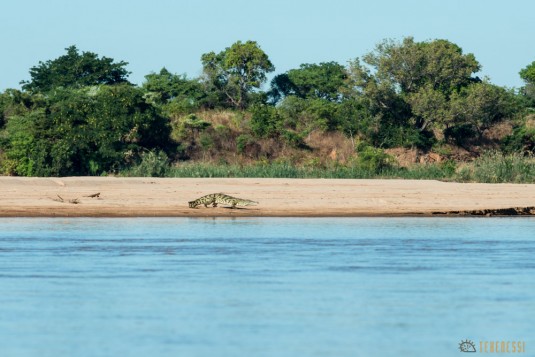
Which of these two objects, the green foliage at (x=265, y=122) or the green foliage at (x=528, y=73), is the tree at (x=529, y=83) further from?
the green foliage at (x=265, y=122)

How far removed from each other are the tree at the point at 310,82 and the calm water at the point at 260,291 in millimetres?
36433

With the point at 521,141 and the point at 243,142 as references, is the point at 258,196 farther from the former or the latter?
the point at 521,141

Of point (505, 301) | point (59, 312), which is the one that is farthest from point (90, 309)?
point (505, 301)

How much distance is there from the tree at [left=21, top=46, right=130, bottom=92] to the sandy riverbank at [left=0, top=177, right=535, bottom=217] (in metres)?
22.1

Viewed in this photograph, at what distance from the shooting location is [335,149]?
44.8 metres

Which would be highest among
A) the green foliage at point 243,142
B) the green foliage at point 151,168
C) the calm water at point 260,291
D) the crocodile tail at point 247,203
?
the green foliage at point 243,142

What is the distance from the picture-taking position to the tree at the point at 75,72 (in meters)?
54.7

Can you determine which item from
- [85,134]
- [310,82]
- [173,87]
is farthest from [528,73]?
[85,134]

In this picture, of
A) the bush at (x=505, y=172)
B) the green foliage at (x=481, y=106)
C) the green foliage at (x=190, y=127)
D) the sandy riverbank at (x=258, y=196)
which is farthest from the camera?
the green foliage at (x=481, y=106)

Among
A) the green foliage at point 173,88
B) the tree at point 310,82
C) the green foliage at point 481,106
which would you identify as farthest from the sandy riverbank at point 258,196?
the tree at point 310,82

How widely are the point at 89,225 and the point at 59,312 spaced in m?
12.6

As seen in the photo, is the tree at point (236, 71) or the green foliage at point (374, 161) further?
the tree at point (236, 71)

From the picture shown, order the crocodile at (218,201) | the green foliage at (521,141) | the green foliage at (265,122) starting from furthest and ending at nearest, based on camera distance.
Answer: the green foliage at (521,141) < the green foliage at (265,122) < the crocodile at (218,201)

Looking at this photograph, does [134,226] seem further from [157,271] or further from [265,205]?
[157,271]
